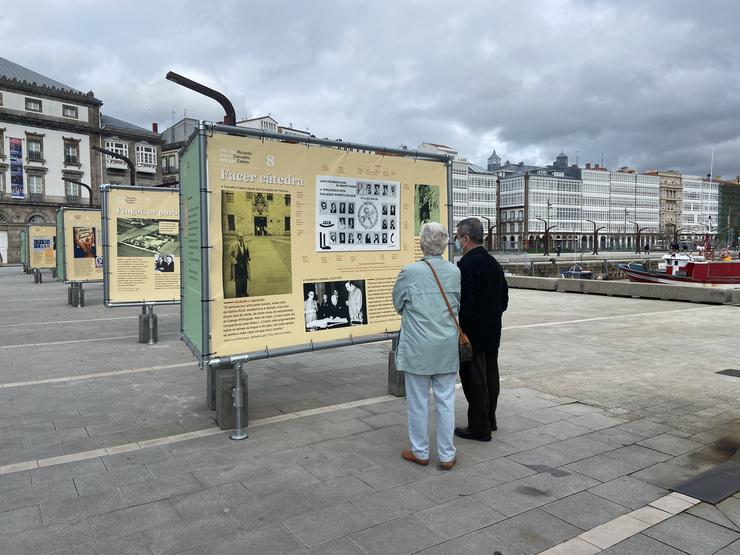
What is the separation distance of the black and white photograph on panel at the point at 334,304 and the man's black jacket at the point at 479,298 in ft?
5.35

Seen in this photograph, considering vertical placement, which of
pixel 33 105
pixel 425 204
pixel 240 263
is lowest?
pixel 240 263

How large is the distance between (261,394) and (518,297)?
46.6 ft

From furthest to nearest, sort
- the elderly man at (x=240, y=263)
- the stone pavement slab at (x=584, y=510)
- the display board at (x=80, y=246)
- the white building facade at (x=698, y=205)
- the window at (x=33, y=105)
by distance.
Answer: the white building facade at (x=698, y=205)
the window at (x=33, y=105)
the display board at (x=80, y=246)
the elderly man at (x=240, y=263)
the stone pavement slab at (x=584, y=510)

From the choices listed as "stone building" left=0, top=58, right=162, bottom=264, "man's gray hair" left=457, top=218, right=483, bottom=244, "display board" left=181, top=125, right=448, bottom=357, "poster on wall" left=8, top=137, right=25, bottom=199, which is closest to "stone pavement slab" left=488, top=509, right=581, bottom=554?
"man's gray hair" left=457, top=218, right=483, bottom=244

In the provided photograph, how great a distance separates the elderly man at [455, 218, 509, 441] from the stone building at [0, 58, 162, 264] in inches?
2151

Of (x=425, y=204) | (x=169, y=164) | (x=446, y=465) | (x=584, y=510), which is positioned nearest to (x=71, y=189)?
(x=169, y=164)

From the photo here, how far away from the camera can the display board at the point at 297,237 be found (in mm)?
5262

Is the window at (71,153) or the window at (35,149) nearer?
the window at (35,149)

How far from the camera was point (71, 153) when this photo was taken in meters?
60.3

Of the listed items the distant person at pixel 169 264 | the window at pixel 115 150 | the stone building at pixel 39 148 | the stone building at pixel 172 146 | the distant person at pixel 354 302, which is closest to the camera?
the distant person at pixel 354 302

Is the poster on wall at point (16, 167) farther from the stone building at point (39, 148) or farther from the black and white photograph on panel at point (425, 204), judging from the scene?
the black and white photograph on panel at point (425, 204)

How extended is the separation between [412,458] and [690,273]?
30062 mm

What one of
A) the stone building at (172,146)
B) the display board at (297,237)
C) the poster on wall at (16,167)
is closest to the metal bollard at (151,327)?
the display board at (297,237)

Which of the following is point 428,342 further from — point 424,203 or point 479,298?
point 424,203
